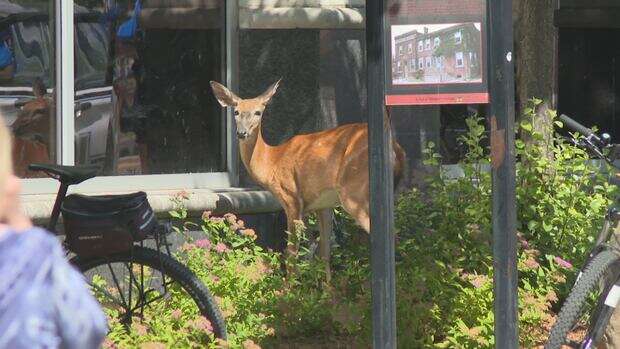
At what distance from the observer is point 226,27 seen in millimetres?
8711

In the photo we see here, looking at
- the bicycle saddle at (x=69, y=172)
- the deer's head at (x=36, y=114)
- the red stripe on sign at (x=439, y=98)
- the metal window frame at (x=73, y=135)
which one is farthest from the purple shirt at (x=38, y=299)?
the deer's head at (x=36, y=114)

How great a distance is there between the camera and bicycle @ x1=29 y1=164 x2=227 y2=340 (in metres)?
5.52

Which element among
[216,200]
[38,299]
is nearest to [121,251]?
[216,200]

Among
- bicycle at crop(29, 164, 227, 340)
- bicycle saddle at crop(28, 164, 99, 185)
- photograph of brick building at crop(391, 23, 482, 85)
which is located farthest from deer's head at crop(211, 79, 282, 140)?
photograph of brick building at crop(391, 23, 482, 85)

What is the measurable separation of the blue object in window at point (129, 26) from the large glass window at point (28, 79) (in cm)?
46

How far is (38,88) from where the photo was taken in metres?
8.09

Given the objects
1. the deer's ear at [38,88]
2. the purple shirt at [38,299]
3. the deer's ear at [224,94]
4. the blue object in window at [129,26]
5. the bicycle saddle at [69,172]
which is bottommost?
the purple shirt at [38,299]

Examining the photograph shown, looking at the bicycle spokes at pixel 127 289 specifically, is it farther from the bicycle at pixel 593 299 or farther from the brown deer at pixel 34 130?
the brown deer at pixel 34 130

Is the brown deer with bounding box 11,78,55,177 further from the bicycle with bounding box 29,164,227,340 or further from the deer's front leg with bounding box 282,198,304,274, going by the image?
the bicycle with bounding box 29,164,227,340

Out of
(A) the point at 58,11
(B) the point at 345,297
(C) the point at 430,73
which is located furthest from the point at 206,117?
(C) the point at 430,73

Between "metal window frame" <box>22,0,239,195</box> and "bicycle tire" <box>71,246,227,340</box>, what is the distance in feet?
7.81

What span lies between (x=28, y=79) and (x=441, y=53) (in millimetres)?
3820

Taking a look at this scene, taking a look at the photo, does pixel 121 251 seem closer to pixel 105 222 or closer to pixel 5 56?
pixel 105 222

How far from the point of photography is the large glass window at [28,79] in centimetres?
797
